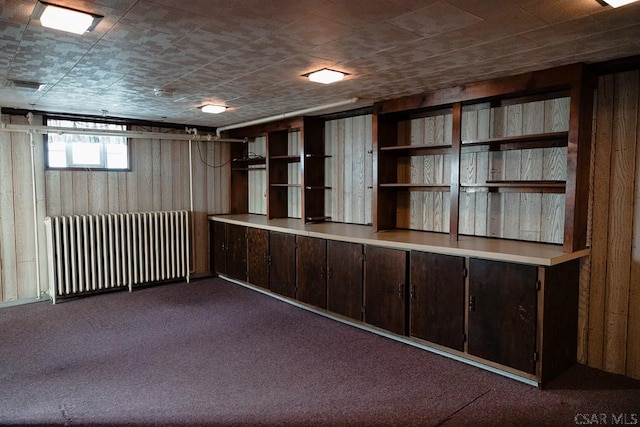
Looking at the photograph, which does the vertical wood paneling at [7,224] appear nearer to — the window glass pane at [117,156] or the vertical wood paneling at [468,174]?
the window glass pane at [117,156]

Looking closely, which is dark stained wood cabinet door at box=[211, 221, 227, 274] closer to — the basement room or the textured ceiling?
the basement room

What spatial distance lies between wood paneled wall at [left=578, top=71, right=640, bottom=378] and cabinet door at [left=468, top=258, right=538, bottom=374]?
64 centimetres

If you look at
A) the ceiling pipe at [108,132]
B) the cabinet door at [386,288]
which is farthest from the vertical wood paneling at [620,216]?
the ceiling pipe at [108,132]

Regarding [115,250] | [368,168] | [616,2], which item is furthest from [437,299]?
[115,250]

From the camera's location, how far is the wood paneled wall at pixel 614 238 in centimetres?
297

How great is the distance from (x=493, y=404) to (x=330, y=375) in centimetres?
108

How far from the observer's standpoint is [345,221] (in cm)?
511

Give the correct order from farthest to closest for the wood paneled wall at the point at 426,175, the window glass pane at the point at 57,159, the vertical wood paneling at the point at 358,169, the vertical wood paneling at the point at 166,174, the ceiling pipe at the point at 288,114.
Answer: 1. the vertical wood paneling at the point at 166,174
2. the window glass pane at the point at 57,159
3. the vertical wood paneling at the point at 358,169
4. the ceiling pipe at the point at 288,114
5. the wood paneled wall at the point at 426,175

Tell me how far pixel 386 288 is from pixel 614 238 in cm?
173

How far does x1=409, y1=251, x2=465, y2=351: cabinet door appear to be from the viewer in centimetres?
326

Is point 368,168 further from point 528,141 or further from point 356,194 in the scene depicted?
point 528,141

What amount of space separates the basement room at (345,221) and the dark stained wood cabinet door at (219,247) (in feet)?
1.76

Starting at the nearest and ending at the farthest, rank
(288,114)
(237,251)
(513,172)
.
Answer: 1. (513,172)
2. (288,114)
3. (237,251)

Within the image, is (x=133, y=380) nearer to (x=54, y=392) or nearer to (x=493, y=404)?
(x=54, y=392)
